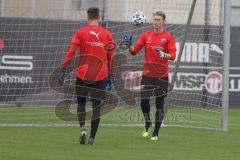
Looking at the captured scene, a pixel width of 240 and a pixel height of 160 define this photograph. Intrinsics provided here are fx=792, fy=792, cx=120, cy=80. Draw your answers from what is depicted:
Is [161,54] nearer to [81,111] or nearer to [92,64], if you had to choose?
[92,64]

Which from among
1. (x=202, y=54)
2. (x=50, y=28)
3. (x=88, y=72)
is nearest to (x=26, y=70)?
(x=50, y=28)

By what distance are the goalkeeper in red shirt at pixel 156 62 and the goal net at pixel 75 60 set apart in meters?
2.03

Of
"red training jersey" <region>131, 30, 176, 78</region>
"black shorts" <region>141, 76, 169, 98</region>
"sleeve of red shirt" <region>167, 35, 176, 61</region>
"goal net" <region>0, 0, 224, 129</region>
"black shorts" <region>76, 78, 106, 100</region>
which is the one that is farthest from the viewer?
"goal net" <region>0, 0, 224, 129</region>

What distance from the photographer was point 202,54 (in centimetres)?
1931

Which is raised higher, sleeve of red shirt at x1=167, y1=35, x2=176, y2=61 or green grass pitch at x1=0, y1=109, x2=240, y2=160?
sleeve of red shirt at x1=167, y1=35, x2=176, y2=61

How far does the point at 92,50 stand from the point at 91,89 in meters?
0.60

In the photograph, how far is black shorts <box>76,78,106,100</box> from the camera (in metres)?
12.0

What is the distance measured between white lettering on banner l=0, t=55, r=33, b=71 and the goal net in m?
0.03

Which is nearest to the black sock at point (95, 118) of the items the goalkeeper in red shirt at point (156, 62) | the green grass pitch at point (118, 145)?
the green grass pitch at point (118, 145)

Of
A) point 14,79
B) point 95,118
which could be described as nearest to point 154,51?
point 95,118

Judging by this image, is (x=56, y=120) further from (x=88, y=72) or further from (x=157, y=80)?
(x=88, y=72)

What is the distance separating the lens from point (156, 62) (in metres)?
13.6

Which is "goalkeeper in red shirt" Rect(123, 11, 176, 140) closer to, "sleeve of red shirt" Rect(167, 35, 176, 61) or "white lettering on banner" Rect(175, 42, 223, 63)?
"sleeve of red shirt" Rect(167, 35, 176, 61)

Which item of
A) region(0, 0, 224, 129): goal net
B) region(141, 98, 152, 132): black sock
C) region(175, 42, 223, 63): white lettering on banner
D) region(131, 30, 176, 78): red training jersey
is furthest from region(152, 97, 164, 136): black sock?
region(175, 42, 223, 63): white lettering on banner
